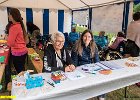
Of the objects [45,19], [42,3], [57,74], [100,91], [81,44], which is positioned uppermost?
[42,3]

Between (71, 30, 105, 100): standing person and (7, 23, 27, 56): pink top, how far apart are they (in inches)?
31.7

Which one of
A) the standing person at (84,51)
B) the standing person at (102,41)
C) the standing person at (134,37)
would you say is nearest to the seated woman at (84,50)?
the standing person at (84,51)

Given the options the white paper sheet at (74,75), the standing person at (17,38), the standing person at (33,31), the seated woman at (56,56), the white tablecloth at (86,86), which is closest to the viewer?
the white tablecloth at (86,86)

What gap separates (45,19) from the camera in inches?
332

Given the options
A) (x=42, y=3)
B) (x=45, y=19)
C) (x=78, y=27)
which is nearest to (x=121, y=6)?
(x=42, y=3)

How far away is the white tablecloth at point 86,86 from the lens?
1.70 metres

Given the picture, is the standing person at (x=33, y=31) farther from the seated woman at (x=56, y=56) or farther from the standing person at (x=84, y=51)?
the seated woman at (x=56, y=56)

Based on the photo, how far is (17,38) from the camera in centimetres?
282

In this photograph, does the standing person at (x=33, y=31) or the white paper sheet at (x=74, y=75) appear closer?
the white paper sheet at (x=74, y=75)

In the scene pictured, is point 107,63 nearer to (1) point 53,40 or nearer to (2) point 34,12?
(1) point 53,40

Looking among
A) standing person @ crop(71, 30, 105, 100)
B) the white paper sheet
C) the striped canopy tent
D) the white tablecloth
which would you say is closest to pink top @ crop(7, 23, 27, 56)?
standing person @ crop(71, 30, 105, 100)

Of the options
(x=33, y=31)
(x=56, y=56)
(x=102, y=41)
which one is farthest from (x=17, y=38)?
(x=33, y=31)

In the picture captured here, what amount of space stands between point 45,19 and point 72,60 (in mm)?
6046

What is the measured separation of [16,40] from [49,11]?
18.2 ft
